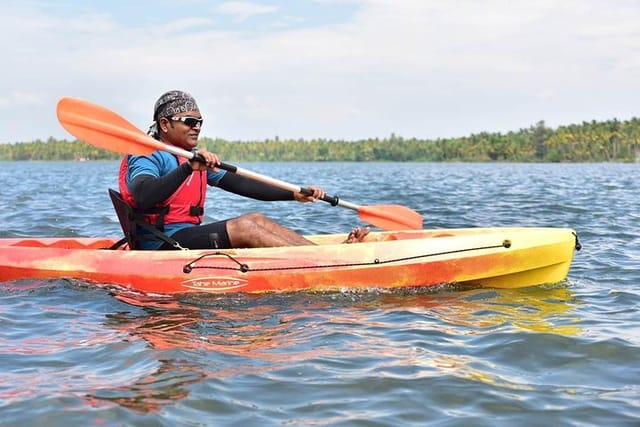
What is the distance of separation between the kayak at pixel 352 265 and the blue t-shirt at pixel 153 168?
0.51 feet

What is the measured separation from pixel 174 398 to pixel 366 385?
33.4 inches

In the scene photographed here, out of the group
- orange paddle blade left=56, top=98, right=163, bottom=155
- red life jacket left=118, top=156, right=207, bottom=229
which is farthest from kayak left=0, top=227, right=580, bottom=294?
orange paddle blade left=56, top=98, right=163, bottom=155

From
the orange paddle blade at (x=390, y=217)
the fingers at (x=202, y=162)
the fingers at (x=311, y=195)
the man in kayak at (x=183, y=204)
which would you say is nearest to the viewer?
the fingers at (x=202, y=162)

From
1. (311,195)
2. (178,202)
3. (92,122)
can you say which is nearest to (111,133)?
(92,122)

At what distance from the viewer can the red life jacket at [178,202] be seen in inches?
227

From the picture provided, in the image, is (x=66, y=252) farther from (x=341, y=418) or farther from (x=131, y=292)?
(x=341, y=418)

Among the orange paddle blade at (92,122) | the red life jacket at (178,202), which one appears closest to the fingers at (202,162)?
the red life jacket at (178,202)

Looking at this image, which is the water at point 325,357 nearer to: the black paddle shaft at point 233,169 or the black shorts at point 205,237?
the black shorts at point 205,237

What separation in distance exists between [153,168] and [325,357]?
2.26 m

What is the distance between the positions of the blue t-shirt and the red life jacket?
0.04 metres

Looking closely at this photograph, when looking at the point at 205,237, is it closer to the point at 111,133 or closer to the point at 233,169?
the point at 233,169

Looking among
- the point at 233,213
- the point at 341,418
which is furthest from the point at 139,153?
the point at 233,213

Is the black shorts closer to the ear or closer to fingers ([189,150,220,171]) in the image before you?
fingers ([189,150,220,171])

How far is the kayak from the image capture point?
5.70m
